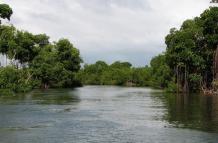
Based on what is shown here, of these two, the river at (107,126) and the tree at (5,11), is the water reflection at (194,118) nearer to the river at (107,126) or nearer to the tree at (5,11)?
the river at (107,126)

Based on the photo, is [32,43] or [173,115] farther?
[32,43]

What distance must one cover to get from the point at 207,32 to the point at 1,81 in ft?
102

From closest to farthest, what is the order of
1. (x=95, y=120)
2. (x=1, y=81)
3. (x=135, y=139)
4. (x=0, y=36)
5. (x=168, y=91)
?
(x=135, y=139), (x=95, y=120), (x=1, y=81), (x=168, y=91), (x=0, y=36)

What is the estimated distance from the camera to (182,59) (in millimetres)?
82000

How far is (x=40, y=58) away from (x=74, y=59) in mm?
16312

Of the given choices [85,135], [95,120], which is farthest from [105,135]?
[95,120]

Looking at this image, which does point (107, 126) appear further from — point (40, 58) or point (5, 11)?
point (40, 58)

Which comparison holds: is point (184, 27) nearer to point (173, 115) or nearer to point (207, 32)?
point (207, 32)

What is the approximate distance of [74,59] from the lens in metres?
133

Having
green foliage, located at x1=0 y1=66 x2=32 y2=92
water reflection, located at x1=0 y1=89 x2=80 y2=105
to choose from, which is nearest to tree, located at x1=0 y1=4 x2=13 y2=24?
green foliage, located at x1=0 y1=66 x2=32 y2=92

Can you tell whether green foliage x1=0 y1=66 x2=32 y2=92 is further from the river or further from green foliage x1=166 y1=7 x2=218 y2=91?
the river

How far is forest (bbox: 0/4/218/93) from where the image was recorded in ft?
265

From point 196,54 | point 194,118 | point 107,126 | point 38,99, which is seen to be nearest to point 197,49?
point 196,54

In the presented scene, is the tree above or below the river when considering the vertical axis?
above
